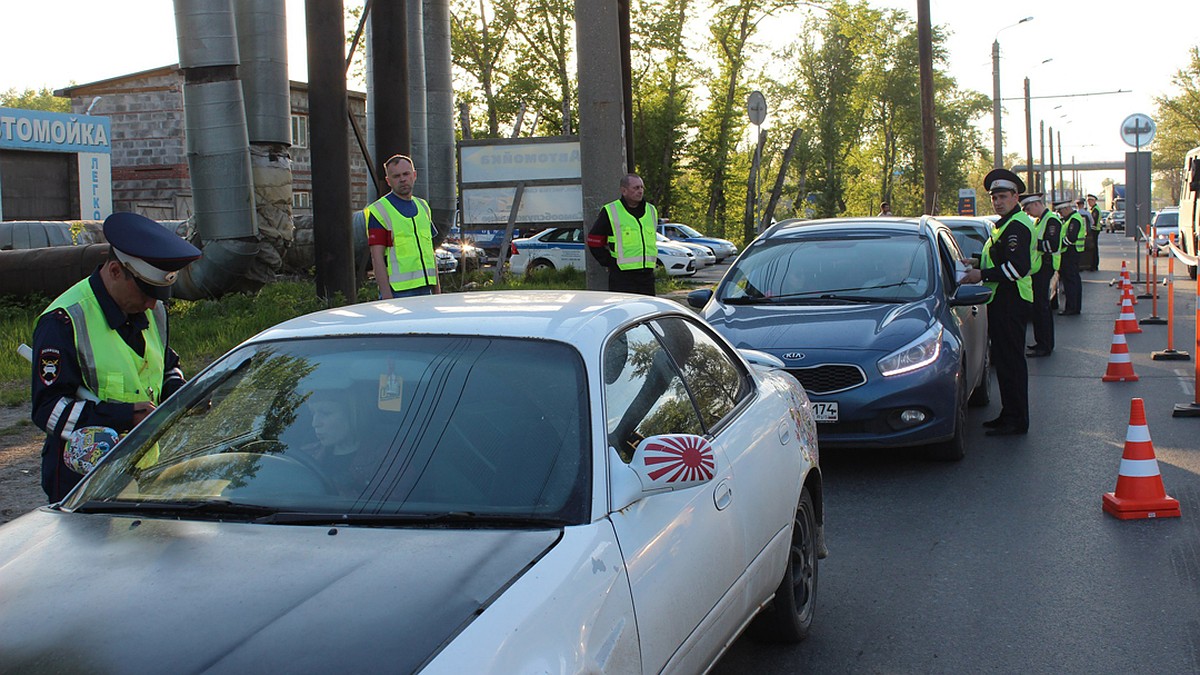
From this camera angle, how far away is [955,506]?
7090mm

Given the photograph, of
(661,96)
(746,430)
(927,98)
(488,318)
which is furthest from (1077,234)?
(661,96)

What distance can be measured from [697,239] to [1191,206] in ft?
75.5

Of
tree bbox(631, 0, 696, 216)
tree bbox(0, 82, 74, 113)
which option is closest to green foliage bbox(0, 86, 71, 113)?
tree bbox(0, 82, 74, 113)

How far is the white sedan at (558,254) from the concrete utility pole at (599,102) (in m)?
20.7

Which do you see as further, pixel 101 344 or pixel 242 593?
pixel 101 344

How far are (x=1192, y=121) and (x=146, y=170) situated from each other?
63.2 metres

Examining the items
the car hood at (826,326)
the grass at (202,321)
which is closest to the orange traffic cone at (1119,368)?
the car hood at (826,326)

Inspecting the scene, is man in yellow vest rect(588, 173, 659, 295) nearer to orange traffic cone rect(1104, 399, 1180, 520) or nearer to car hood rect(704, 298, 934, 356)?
car hood rect(704, 298, 934, 356)

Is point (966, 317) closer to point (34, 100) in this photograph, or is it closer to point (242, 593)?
point (242, 593)

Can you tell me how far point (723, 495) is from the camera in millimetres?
3877

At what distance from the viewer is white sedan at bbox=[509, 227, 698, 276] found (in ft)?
107

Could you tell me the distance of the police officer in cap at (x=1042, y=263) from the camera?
10500 millimetres

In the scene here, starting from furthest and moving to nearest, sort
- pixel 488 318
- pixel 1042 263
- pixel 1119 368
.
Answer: pixel 1119 368, pixel 1042 263, pixel 488 318

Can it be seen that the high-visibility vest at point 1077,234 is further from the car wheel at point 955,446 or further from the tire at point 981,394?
the car wheel at point 955,446
